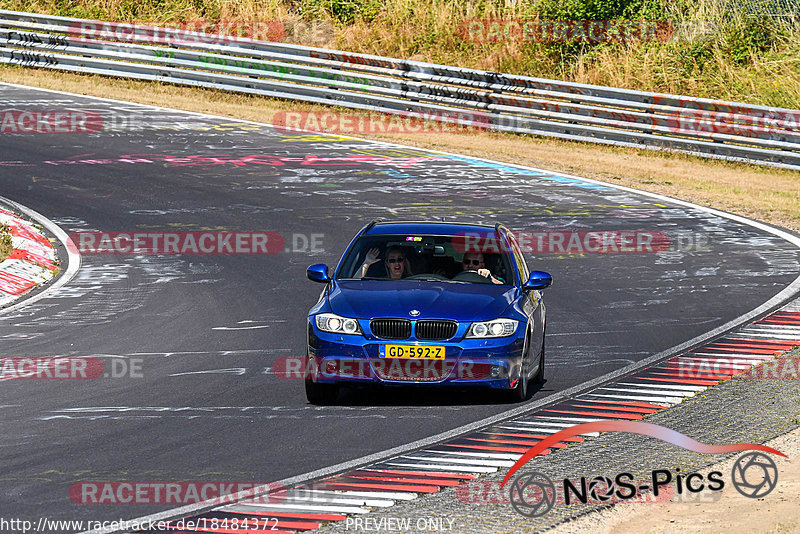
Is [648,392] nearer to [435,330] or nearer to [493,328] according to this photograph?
[493,328]

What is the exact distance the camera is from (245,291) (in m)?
15.1

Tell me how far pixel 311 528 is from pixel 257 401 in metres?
3.15

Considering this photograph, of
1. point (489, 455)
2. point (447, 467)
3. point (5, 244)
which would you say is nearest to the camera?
point (447, 467)

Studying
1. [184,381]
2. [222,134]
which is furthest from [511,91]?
[184,381]

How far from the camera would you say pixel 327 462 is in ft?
28.6

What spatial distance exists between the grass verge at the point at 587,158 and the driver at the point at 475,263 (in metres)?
9.64

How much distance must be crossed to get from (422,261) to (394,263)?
33cm

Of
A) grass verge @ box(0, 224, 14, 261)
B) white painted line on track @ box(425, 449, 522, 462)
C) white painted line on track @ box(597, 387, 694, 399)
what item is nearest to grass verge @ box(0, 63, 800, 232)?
white painted line on track @ box(597, 387, 694, 399)

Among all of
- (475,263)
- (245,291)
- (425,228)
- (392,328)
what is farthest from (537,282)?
(245,291)

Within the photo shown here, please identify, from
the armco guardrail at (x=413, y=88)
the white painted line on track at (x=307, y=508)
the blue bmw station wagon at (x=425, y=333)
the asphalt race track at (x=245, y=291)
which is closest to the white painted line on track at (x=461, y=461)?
the asphalt race track at (x=245, y=291)

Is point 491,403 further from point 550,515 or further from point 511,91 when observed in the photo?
point 511,91

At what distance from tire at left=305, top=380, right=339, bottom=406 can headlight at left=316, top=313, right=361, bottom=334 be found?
0.47m

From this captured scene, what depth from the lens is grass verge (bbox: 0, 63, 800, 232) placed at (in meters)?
21.8

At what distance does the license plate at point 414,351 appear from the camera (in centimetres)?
1003
